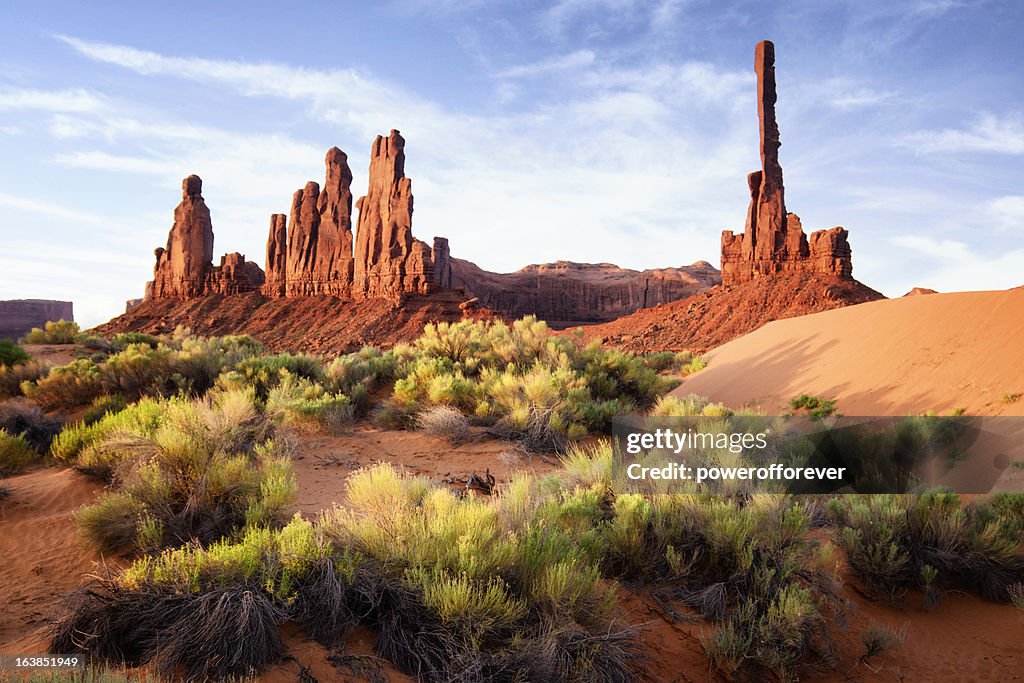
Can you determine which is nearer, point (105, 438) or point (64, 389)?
point (105, 438)

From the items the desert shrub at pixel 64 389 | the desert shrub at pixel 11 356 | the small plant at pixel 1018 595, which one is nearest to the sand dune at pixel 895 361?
the small plant at pixel 1018 595

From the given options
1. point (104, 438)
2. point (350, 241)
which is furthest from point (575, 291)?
point (104, 438)

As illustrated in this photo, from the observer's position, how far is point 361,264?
60.1 m

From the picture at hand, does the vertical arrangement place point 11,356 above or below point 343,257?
below

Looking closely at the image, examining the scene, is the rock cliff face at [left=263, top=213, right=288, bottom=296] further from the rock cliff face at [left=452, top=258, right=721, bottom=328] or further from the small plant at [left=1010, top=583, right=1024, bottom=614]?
the small plant at [left=1010, top=583, right=1024, bottom=614]

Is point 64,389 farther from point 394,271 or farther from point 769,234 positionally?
point 769,234

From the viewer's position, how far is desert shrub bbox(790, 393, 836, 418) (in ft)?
35.5

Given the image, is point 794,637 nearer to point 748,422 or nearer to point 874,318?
point 748,422

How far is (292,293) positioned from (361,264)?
419 inches

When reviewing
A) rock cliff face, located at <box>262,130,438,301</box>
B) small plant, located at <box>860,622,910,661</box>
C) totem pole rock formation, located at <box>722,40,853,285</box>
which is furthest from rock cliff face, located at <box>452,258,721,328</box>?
small plant, located at <box>860,622,910,661</box>

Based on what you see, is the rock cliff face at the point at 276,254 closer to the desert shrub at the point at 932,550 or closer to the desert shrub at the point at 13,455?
the desert shrub at the point at 13,455

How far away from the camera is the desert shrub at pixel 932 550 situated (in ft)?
16.2

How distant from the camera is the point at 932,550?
511cm

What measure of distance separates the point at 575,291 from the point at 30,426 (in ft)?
303
